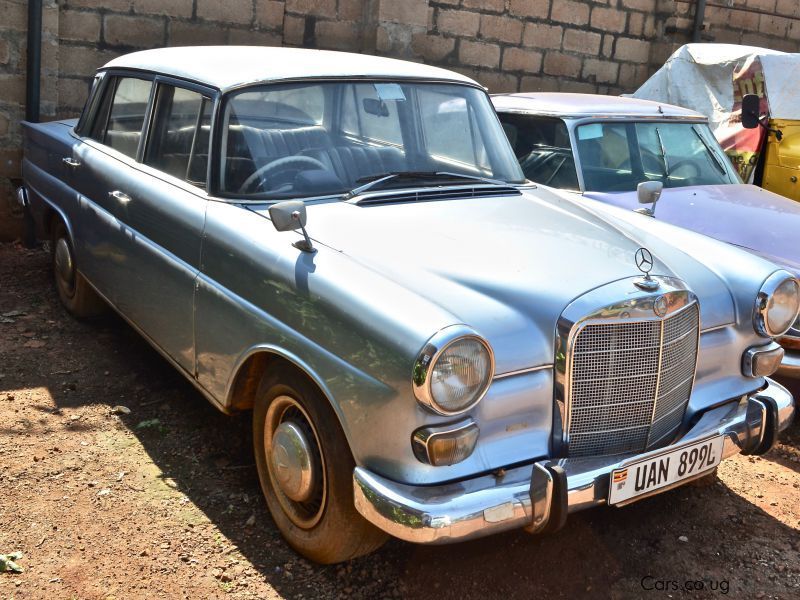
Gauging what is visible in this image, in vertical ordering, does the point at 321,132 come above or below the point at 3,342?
above

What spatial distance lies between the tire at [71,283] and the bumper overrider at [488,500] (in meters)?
3.03

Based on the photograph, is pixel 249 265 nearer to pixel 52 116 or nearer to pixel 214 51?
pixel 214 51

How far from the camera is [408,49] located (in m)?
8.42

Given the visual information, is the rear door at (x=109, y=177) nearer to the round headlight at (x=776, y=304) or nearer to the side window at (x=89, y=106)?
the side window at (x=89, y=106)

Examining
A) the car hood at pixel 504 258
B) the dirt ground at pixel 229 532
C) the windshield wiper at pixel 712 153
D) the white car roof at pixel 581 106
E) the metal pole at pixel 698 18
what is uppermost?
the metal pole at pixel 698 18

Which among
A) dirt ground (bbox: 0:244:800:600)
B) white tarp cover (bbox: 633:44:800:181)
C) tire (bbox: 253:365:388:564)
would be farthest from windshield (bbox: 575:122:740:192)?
tire (bbox: 253:365:388:564)

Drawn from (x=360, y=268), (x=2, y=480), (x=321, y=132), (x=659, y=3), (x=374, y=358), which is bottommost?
(x=2, y=480)

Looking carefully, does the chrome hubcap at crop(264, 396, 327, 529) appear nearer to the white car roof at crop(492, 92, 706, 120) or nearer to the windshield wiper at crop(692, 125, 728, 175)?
the white car roof at crop(492, 92, 706, 120)

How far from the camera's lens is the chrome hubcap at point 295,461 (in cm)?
290

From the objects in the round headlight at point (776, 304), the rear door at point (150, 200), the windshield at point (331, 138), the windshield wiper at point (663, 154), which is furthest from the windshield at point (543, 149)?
the rear door at point (150, 200)

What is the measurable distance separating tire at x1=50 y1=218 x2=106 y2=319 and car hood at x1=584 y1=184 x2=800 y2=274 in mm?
2971

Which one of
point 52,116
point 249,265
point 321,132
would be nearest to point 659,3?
point 52,116

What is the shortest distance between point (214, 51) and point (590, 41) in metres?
6.75

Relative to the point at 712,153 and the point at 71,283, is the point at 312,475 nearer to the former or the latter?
the point at 71,283
